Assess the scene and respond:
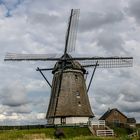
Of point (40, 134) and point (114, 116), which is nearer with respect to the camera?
point (40, 134)

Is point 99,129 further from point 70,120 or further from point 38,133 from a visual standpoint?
point 38,133

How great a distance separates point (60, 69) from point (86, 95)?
550 cm

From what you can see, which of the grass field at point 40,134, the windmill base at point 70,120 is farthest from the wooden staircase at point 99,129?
the windmill base at point 70,120

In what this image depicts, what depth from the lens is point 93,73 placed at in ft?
202

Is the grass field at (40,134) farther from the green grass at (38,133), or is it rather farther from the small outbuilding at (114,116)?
the small outbuilding at (114,116)

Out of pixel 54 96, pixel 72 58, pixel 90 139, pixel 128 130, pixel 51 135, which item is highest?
pixel 72 58

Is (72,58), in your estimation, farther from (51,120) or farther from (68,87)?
(51,120)

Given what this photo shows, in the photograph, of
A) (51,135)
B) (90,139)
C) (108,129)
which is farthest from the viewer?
(108,129)

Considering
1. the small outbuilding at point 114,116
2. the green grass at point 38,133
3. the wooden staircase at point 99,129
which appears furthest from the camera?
the small outbuilding at point 114,116

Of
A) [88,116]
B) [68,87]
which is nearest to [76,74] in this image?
[68,87]

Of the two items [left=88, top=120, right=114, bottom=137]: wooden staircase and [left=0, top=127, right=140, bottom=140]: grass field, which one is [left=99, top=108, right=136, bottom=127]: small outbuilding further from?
[left=0, top=127, right=140, bottom=140]: grass field

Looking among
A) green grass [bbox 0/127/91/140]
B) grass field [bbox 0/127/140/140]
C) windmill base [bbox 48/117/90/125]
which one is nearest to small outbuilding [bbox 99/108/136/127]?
windmill base [bbox 48/117/90/125]

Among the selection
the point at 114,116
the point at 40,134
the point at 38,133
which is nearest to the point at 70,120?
the point at 38,133

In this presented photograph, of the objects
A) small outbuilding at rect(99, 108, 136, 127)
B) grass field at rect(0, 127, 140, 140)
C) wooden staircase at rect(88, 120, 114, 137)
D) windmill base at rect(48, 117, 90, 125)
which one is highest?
small outbuilding at rect(99, 108, 136, 127)
